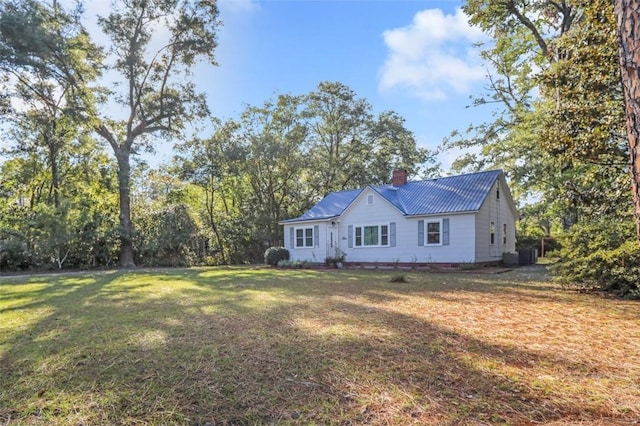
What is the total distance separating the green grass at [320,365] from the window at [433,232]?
9.51 metres

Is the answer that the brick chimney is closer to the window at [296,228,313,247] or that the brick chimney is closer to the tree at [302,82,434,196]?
the window at [296,228,313,247]

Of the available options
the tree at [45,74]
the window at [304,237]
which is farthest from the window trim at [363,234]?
the tree at [45,74]

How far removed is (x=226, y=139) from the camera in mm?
23062

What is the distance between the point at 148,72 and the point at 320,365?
20.7 meters

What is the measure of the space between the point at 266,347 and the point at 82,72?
20003 mm

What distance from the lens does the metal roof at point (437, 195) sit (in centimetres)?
1516

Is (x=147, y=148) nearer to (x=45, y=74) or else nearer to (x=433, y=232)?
(x=45, y=74)

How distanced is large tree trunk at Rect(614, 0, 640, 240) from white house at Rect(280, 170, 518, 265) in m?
13.0

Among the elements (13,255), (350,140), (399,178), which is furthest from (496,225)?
(13,255)

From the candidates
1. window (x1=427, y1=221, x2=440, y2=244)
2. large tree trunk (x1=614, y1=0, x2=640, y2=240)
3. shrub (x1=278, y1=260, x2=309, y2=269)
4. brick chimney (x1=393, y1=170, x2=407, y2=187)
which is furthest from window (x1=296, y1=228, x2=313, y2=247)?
large tree trunk (x1=614, y1=0, x2=640, y2=240)

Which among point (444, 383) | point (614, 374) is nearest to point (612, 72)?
point (614, 374)

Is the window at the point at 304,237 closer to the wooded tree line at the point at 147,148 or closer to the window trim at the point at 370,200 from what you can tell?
the window trim at the point at 370,200

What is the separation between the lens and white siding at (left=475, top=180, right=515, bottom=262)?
15.0m

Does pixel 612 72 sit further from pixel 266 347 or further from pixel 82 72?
pixel 82 72
